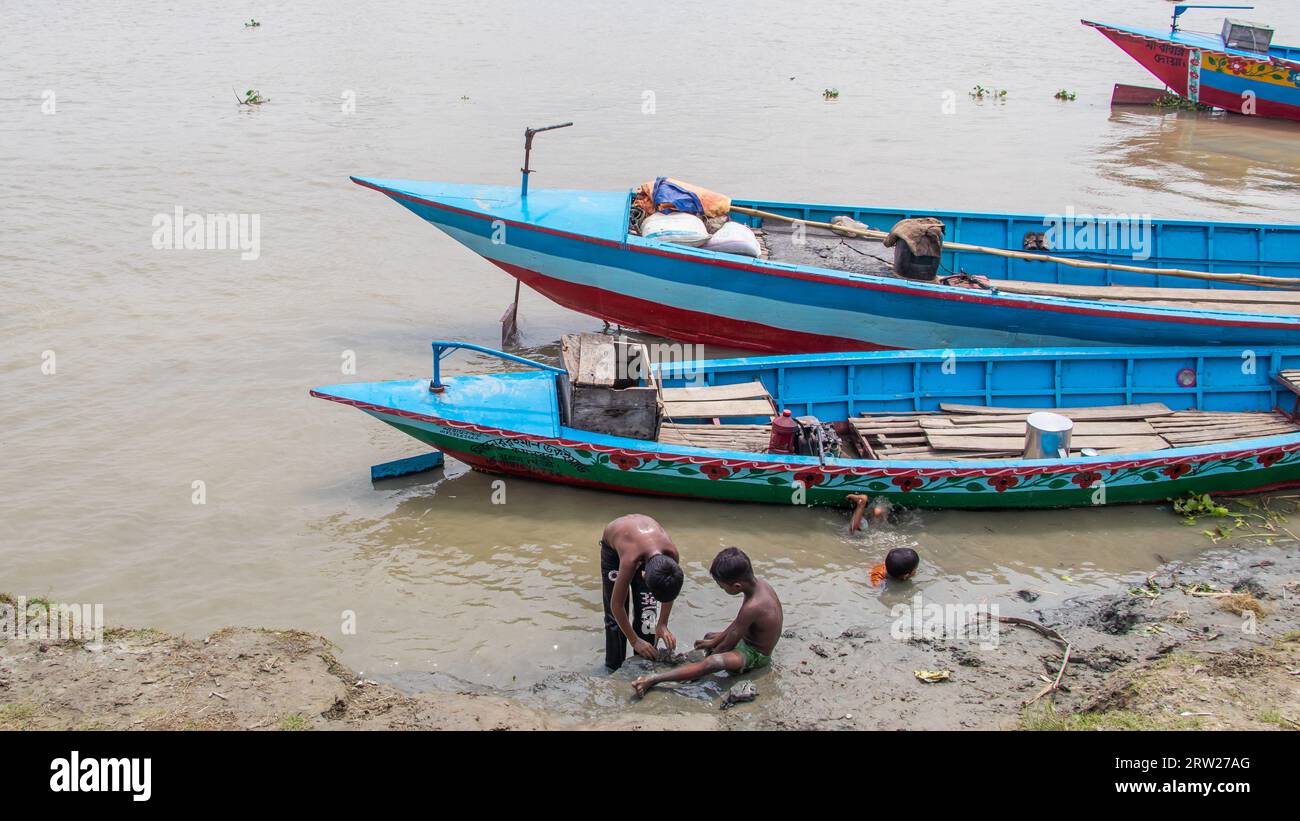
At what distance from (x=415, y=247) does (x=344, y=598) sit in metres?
8.01

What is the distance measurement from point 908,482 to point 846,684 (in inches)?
88.1

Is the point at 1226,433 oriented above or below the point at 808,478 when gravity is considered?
above

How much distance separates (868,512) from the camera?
8156mm

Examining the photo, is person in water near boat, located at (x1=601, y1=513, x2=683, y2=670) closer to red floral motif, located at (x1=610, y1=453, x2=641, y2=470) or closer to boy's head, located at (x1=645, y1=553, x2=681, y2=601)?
boy's head, located at (x1=645, y1=553, x2=681, y2=601)

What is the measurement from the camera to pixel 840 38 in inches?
1178

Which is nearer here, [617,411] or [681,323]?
[617,411]

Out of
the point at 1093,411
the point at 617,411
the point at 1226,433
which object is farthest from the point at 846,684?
the point at 1226,433

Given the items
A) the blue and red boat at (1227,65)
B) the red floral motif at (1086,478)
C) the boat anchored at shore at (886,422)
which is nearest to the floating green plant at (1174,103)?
the blue and red boat at (1227,65)

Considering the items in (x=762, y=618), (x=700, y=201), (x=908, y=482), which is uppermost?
(x=700, y=201)

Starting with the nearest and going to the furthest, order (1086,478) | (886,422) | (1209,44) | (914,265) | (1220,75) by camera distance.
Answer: (1086,478) < (886,422) < (914,265) < (1220,75) < (1209,44)

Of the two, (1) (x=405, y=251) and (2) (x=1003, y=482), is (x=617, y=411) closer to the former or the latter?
(2) (x=1003, y=482)

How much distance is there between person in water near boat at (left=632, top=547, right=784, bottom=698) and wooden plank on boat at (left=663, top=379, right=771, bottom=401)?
9.54 feet
